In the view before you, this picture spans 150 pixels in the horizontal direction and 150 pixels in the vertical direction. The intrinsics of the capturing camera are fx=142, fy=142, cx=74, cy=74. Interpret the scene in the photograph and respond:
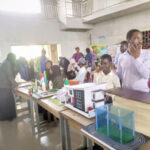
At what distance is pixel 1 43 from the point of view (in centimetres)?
513

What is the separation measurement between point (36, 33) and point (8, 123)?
13.0 ft

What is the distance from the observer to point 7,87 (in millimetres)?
2873

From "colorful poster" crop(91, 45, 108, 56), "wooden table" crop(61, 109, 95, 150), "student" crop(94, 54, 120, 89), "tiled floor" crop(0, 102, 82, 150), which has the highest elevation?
"colorful poster" crop(91, 45, 108, 56)

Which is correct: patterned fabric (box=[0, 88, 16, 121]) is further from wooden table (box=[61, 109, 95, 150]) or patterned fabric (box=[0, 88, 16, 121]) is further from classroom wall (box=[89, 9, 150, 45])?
classroom wall (box=[89, 9, 150, 45])

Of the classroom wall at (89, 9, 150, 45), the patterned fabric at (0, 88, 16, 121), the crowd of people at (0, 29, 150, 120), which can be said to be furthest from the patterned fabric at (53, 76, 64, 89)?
the classroom wall at (89, 9, 150, 45)

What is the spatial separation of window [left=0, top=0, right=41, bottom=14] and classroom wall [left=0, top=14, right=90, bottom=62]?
219 mm

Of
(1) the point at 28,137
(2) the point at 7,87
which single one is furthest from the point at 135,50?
(2) the point at 7,87

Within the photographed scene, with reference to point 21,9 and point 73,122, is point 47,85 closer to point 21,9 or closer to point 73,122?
point 73,122

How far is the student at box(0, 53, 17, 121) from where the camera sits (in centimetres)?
283

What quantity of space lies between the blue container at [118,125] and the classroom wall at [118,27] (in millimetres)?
4923

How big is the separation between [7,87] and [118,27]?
4891 millimetres

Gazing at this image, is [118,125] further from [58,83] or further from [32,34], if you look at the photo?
[32,34]

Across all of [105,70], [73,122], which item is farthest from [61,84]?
[73,122]

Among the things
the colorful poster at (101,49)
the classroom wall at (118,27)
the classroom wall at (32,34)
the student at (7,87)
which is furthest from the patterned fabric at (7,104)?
the classroom wall at (118,27)
